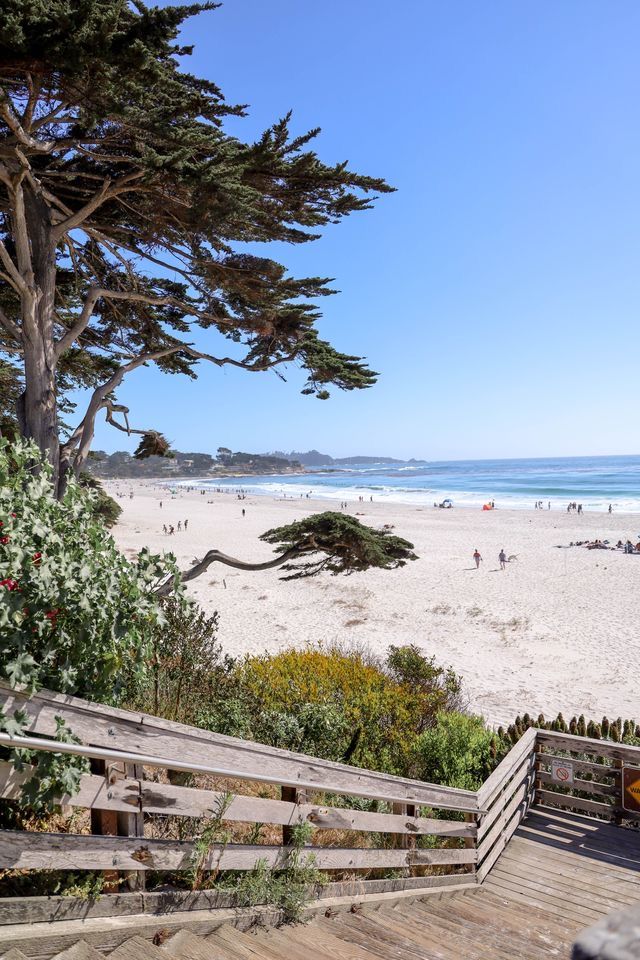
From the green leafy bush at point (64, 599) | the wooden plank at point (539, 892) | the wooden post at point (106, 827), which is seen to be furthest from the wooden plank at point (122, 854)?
the wooden plank at point (539, 892)

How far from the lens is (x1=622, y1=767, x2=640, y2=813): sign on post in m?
5.99

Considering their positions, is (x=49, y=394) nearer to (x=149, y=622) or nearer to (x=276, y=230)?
(x=276, y=230)

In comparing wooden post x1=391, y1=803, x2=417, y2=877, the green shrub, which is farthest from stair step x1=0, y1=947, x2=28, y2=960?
the green shrub

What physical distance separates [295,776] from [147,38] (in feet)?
17.6

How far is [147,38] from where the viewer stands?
4.50m

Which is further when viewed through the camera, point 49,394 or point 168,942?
point 49,394

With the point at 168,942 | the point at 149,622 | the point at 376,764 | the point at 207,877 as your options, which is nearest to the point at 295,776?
the point at 207,877

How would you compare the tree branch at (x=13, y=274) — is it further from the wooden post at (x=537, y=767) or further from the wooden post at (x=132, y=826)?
the wooden post at (x=537, y=767)

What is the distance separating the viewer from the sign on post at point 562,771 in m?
6.36

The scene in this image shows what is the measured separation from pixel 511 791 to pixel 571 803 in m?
1.12

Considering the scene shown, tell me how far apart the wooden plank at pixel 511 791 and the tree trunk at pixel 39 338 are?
18.7 ft

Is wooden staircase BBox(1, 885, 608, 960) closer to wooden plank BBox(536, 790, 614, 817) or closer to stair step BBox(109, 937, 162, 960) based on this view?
stair step BBox(109, 937, 162, 960)

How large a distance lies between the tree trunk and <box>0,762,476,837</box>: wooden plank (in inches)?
194

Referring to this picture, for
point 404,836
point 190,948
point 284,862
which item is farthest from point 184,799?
point 404,836
